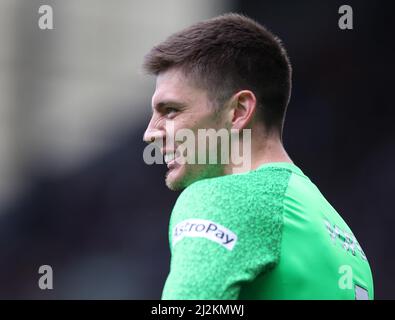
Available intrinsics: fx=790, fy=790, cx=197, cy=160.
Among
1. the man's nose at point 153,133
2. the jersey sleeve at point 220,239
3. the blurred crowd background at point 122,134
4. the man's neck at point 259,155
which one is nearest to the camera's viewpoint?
the jersey sleeve at point 220,239

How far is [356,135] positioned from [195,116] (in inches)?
246

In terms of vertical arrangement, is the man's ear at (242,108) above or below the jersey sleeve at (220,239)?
above

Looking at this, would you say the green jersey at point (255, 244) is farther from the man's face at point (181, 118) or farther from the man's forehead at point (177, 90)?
the man's forehead at point (177, 90)

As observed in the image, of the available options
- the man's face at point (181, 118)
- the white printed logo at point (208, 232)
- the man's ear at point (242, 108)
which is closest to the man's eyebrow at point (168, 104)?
the man's face at point (181, 118)

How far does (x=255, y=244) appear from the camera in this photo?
202 cm

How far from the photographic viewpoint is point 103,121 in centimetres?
1222

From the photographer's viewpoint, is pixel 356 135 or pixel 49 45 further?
pixel 49 45

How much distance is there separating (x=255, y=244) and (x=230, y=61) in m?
0.79

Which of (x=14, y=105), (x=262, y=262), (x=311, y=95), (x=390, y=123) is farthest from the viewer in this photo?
(x=14, y=105)

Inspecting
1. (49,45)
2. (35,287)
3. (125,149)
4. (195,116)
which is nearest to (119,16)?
(49,45)

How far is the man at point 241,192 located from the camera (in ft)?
6.51

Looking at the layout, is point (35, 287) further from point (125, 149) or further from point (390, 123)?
point (390, 123)

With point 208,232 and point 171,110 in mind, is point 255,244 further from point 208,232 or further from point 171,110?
point 171,110

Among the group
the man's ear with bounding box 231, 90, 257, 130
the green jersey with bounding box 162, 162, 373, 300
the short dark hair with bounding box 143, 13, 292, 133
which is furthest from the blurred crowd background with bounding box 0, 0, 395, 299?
the green jersey with bounding box 162, 162, 373, 300
